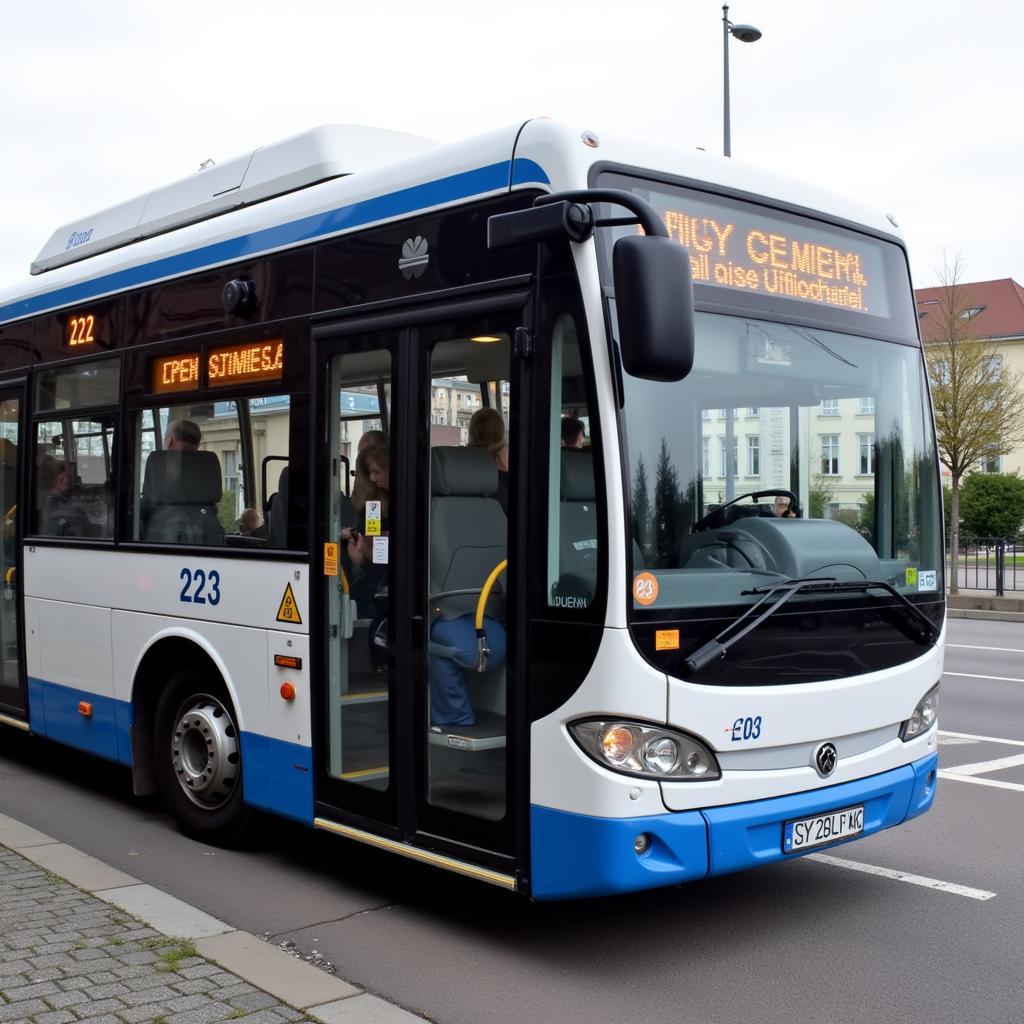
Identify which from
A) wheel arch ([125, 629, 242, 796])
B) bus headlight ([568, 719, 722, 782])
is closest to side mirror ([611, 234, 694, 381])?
bus headlight ([568, 719, 722, 782])

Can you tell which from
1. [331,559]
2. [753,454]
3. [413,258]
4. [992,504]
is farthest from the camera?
[992,504]

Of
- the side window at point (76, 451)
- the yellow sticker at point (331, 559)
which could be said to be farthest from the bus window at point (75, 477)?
the yellow sticker at point (331, 559)

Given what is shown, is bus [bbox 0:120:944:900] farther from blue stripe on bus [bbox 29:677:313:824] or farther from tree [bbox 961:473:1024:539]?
tree [bbox 961:473:1024:539]

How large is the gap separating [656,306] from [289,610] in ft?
8.27

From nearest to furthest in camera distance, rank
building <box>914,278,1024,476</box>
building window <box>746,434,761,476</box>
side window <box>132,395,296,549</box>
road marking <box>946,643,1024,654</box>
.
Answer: building window <box>746,434,761,476</box>, side window <box>132,395,296,549</box>, road marking <box>946,643,1024,654</box>, building <box>914,278,1024,476</box>

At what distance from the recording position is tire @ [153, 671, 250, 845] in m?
6.59

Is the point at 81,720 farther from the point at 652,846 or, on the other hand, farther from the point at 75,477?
the point at 652,846

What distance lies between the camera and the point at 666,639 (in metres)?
4.67

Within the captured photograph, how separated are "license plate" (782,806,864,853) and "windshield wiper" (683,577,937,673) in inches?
30.0

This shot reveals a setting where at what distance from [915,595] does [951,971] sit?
150cm

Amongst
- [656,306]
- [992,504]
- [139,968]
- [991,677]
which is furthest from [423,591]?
[992,504]

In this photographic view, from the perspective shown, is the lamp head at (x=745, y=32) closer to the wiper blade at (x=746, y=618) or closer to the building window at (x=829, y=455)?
the building window at (x=829, y=455)

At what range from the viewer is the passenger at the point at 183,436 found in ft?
22.5

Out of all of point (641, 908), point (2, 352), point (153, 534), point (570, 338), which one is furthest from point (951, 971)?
point (2, 352)
